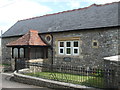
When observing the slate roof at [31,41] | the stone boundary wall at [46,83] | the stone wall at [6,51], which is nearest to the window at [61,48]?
the slate roof at [31,41]

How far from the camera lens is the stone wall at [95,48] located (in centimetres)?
1038

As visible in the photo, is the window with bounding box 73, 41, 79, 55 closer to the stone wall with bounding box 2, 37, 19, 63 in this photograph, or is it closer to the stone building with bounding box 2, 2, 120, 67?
the stone building with bounding box 2, 2, 120, 67

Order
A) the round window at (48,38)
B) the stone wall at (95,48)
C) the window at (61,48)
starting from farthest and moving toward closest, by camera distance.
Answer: the round window at (48,38) → the window at (61,48) → the stone wall at (95,48)

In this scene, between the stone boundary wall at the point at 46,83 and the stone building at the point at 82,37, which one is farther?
the stone building at the point at 82,37

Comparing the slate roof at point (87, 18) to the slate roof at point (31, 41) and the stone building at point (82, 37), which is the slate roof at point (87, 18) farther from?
the slate roof at point (31, 41)

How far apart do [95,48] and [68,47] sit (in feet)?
8.81

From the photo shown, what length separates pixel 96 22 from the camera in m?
11.7

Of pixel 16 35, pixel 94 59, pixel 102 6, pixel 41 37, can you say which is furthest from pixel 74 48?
pixel 16 35

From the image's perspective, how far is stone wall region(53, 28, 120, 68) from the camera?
34.0ft

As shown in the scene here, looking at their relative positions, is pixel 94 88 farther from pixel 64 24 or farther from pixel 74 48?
pixel 64 24

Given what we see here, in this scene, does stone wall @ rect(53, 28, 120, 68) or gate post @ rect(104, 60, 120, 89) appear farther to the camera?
stone wall @ rect(53, 28, 120, 68)

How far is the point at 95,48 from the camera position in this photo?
11109mm

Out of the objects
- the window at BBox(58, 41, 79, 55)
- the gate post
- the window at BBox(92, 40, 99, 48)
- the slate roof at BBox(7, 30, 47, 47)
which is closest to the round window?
the slate roof at BBox(7, 30, 47, 47)

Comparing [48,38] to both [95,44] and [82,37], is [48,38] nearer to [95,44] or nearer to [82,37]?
[82,37]
